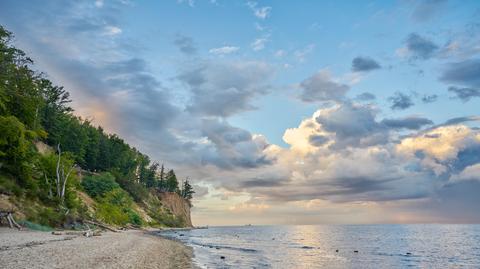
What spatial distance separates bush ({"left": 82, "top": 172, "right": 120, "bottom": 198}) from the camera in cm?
8956

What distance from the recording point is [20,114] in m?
50.3

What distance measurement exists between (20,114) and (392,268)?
50.0 metres

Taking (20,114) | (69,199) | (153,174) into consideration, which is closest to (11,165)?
(20,114)

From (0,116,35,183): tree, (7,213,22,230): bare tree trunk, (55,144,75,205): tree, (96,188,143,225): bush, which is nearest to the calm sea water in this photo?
(96,188,143,225): bush

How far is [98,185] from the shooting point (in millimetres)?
92125

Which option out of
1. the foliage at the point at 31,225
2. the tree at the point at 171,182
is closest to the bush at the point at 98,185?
the foliage at the point at 31,225

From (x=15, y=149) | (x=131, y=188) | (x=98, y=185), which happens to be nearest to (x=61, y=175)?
(x=15, y=149)

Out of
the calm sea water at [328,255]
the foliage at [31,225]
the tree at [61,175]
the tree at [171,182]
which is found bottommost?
the calm sea water at [328,255]

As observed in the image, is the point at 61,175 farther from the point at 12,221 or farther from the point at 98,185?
the point at 98,185

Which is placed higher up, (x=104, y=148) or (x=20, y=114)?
(x=104, y=148)

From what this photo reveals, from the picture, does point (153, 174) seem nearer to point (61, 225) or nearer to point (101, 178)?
point (101, 178)

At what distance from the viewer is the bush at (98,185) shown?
8956 centimetres

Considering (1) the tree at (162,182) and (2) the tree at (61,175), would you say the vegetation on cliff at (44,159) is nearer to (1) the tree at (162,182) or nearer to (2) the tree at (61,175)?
(2) the tree at (61,175)

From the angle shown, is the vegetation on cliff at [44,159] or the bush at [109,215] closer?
the vegetation on cliff at [44,159]
